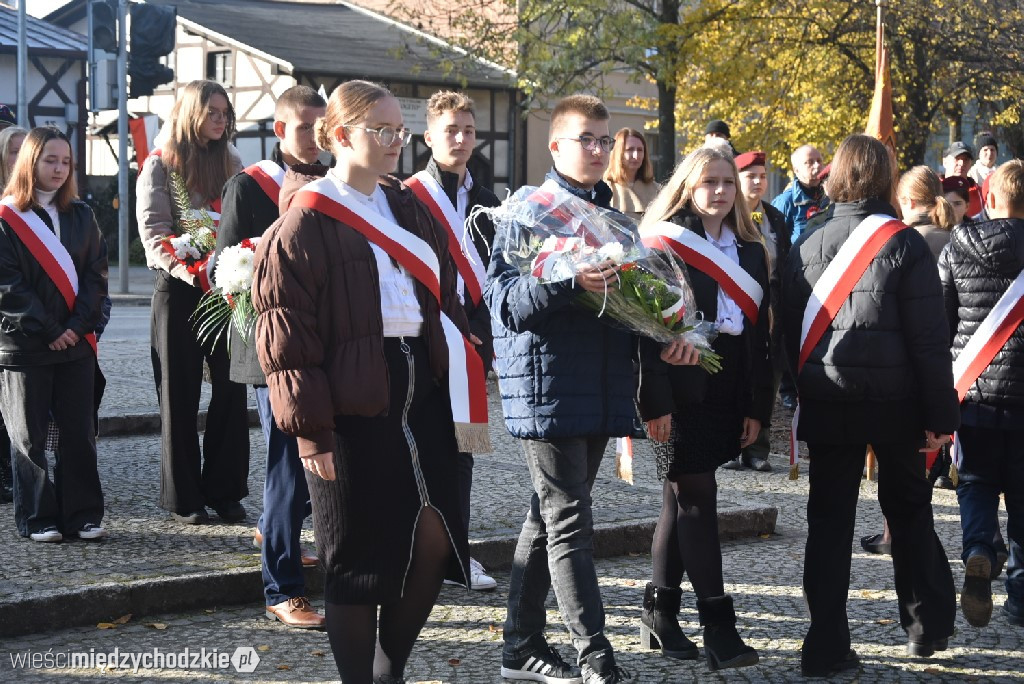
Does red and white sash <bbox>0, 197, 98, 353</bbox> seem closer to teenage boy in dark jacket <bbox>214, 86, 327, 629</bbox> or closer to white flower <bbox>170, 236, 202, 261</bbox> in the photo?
white flower <bbox>170, 236, 202, 261</bbox>

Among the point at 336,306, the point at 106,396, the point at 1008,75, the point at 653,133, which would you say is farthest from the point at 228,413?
the point at 653,133

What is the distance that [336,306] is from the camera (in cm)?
415

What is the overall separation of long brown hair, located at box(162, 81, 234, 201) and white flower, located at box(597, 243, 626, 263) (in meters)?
3.01

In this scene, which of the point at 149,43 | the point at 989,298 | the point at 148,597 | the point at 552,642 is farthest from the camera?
the point at 149,43

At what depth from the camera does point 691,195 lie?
18.0 feet

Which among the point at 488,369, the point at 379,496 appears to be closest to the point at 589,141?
the point at 488,369

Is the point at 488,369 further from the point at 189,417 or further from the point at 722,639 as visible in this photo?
the point at 189,417

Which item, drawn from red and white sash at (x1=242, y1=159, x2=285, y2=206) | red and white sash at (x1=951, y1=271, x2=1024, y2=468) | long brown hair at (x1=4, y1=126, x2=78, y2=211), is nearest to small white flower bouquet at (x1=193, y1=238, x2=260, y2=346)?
red and white sash at (x1=242, y1=159, x2=285, y2=206)

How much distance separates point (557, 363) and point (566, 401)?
0.46 ft

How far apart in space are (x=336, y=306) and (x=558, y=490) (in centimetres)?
119

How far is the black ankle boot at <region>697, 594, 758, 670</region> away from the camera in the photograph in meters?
5.14

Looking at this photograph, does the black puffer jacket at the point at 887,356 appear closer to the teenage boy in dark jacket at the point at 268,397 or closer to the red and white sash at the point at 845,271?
the red and white sash at the point at 845,271

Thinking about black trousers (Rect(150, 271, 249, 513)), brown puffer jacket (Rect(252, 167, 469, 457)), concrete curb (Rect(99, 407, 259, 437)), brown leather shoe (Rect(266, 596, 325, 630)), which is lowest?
brown leather shoe (Rect(266, 596, 325, 630))

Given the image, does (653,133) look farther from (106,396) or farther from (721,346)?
(721,346)
